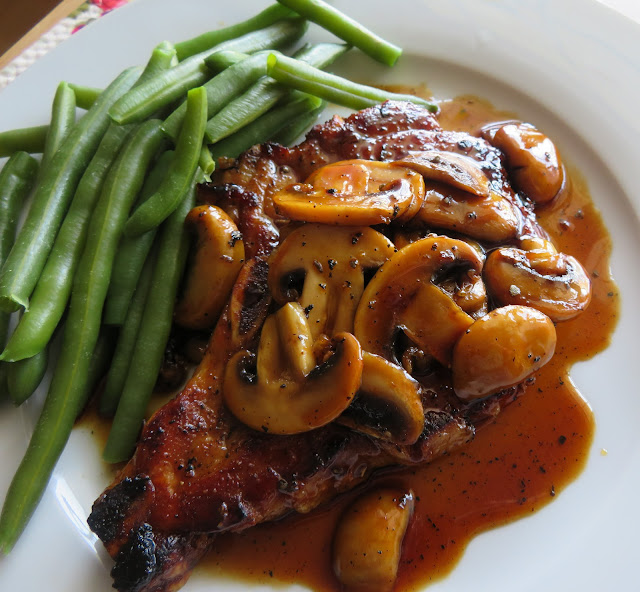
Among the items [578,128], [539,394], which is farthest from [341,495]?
[578,128]

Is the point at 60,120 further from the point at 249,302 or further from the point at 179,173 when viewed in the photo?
the point at 249,302

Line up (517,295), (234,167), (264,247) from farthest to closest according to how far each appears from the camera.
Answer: (234,167), (264,247), (517,295)

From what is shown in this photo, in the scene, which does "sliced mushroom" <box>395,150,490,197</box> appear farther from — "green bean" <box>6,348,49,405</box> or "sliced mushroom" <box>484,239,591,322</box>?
"green bean" <box>6,348,49,405</box>

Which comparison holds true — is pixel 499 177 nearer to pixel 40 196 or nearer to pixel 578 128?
pixel 578 128

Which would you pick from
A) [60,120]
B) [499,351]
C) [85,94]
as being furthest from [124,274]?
[499,351]

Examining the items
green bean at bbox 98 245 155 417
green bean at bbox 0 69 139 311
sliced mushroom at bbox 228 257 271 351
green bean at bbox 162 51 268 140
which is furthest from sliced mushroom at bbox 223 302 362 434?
green bean at bbox 162 51 268 140
